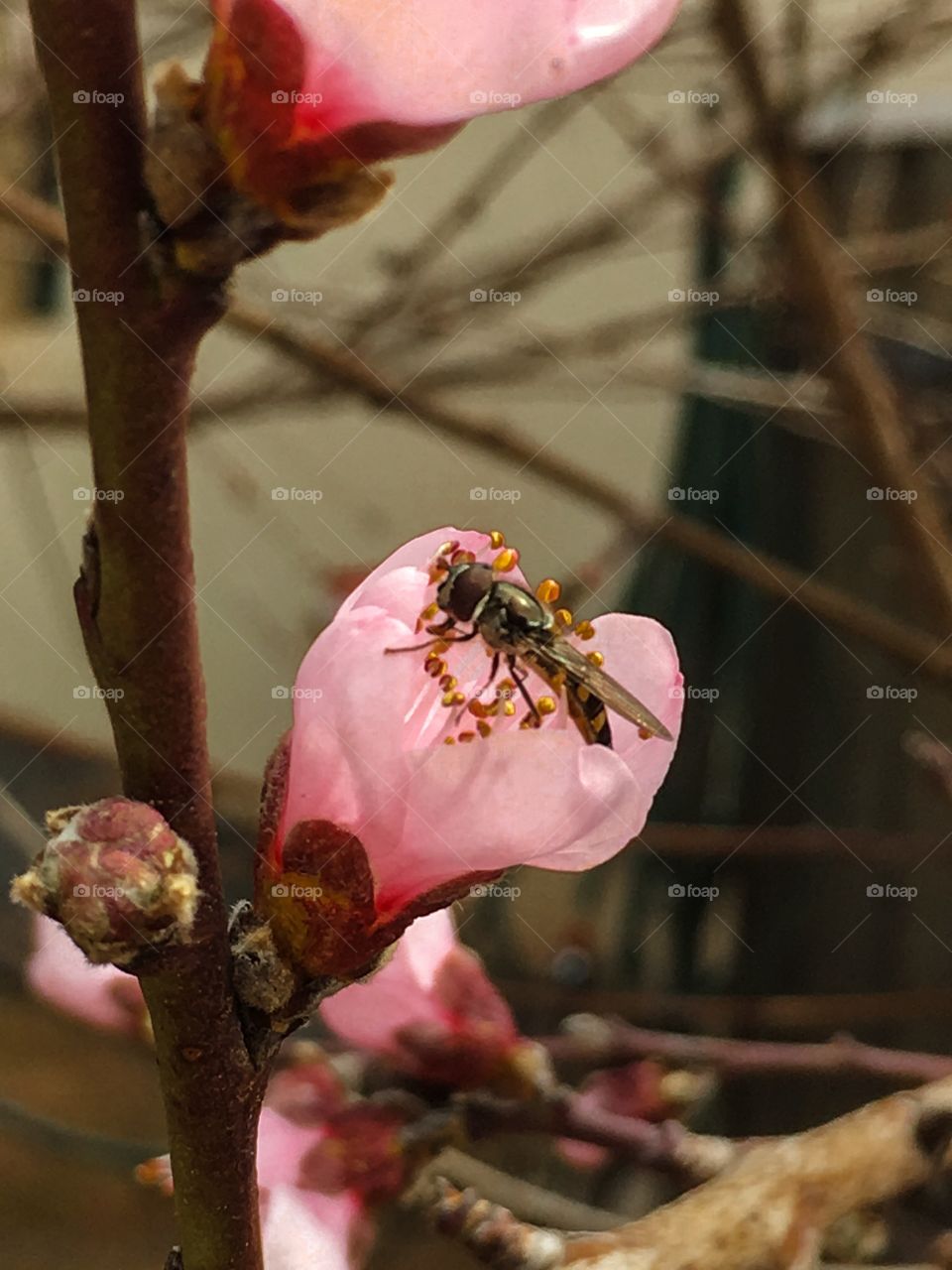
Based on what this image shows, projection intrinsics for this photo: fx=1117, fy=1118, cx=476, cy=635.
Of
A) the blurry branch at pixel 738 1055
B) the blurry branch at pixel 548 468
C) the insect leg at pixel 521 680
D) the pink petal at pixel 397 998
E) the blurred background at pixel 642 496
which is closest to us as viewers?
the insect leg at pixel 521 680

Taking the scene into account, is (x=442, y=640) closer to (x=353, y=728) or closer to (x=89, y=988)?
(x=353, y=728)

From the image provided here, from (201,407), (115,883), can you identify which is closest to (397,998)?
(115,883)

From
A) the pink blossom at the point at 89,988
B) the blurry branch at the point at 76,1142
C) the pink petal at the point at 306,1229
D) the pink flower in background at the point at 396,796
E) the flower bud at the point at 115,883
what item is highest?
the blurry branch at the point at 76,1142

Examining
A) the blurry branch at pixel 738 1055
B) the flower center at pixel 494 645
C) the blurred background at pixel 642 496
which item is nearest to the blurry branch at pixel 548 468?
the blurred background at pixel 642 496

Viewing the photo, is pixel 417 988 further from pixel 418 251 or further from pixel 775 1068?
pixel 418 251

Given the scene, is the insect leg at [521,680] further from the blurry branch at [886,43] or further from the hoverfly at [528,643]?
the blurry branch at [886,43]

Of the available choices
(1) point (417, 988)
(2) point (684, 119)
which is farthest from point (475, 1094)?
(2) point (684, 119)
